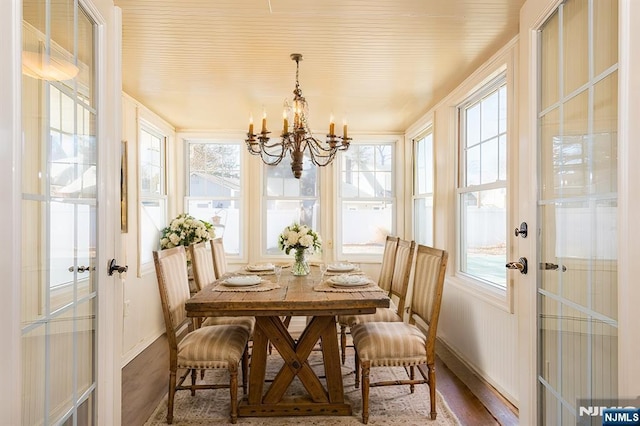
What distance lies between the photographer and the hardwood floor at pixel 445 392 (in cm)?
244

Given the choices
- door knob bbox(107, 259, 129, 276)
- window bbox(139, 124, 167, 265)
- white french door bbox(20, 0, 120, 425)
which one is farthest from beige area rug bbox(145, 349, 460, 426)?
window bbox(139, 124, 167, 265)

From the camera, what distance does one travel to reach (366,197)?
16.7ft

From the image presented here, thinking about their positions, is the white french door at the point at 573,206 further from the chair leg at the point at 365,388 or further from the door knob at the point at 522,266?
the chair leg at the point at 365,388

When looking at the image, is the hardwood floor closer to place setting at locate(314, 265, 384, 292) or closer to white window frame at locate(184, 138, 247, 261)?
place setting at locate(314, 265, 384, 292)

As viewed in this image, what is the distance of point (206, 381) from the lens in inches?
118

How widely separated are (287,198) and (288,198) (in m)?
0.01

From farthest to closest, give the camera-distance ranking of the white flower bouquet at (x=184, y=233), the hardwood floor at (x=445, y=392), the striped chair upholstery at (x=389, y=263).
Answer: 1. the white flower bouquet at (x=184, y=233)
2. the striped chair upholstery at (x=389, y=263)
3. the hardwood floor at (x=445, y=392)

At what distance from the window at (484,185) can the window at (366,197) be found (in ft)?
5.16

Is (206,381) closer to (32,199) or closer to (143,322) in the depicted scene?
(143,322)

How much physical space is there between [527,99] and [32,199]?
1857 mm

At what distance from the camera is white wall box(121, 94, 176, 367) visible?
135 inches

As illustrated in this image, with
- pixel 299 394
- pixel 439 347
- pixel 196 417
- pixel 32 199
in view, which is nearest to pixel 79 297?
pixel 32 199

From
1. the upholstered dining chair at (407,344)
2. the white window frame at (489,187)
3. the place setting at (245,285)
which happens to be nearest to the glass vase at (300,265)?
the place setting at (245,285)

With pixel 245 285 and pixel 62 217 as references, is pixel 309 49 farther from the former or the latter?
pixel 62 217
